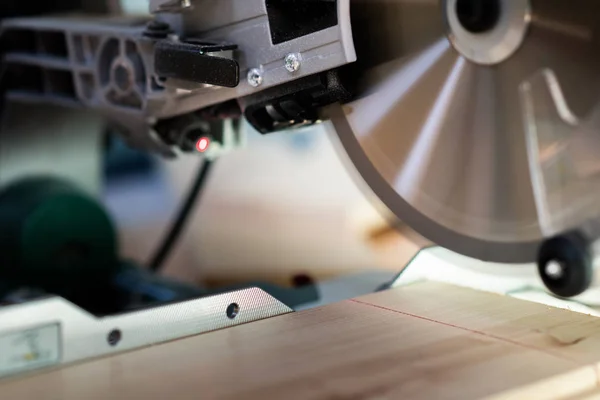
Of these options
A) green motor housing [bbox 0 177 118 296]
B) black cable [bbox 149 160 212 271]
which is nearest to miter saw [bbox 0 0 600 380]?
green motor housing [bbox 0 177 118 296]

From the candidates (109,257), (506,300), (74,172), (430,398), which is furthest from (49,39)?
(430,398)

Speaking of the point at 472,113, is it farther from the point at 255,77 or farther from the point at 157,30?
the point at 157,30

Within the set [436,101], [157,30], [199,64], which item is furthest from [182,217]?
[436,101]

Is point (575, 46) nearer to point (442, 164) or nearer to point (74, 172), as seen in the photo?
point (442, 164)

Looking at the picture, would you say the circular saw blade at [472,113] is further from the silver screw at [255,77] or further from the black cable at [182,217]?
the black cable at [182,217]

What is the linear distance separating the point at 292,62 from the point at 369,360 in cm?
38

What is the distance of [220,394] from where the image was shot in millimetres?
735

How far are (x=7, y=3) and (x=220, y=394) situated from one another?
1248 millimetres

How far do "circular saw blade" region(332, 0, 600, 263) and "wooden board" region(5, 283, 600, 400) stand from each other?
108mm

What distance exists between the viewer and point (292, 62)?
3.17 feet

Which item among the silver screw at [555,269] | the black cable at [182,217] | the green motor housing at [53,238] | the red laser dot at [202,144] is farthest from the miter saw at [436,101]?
the black cable at [182,217]

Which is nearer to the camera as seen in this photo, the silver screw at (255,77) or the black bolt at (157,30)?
the silver screw at (255,77)

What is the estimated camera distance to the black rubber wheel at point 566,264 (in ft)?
2.81

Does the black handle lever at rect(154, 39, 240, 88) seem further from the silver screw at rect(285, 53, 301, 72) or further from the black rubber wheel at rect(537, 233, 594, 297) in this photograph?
the black rubber wheel at rect(537, 233, 594, 297)
